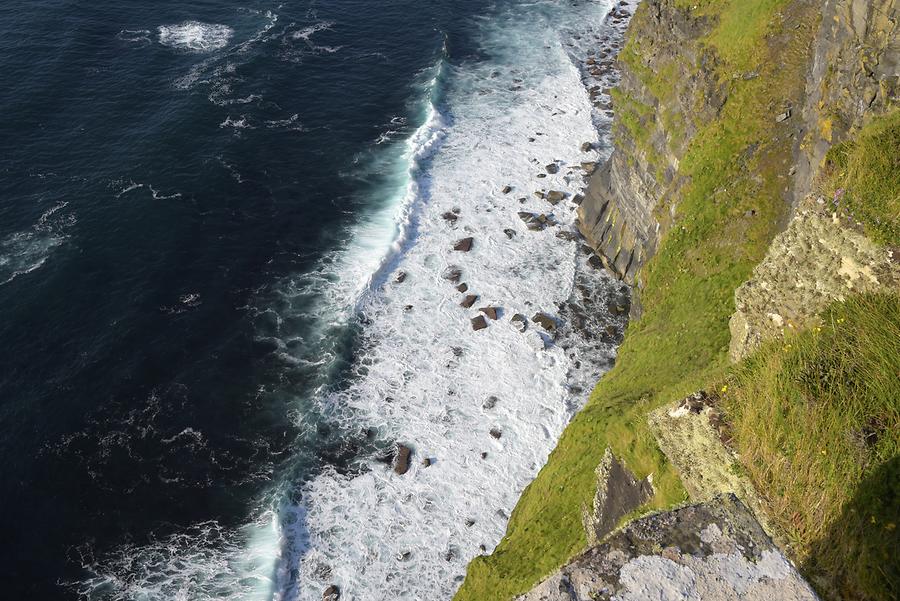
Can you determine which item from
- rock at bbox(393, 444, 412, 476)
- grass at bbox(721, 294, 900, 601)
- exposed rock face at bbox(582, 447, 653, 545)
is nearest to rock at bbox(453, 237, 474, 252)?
rock at bbox(393, 444, 412, 476)

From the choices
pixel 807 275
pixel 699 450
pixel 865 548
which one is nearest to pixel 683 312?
pixel 807 275

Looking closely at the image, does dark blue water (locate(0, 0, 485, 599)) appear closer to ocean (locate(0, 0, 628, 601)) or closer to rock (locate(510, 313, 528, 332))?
ocean (locate(0, 0, 628, 601))

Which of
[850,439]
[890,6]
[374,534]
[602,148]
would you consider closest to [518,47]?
[602,148]

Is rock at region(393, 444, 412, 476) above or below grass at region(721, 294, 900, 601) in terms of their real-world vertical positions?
below

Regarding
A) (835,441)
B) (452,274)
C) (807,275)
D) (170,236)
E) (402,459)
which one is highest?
(807,275)

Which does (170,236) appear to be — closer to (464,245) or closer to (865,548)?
(464,245)

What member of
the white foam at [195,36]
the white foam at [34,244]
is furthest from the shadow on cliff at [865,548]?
the white foam at [195,36]

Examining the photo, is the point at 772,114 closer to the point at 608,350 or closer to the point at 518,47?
the point at 608,350
